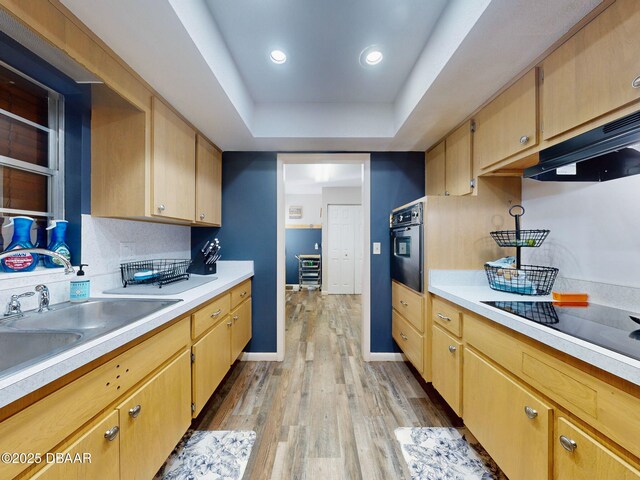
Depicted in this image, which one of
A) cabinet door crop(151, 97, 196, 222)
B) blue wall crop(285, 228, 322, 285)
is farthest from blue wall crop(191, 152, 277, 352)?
blue wall crop(285, 228, 322, 285)

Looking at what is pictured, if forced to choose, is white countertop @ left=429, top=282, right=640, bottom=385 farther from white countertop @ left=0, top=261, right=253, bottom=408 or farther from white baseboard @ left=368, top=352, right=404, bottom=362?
white countertop @ left=0, top=261, right=253, bottom=408

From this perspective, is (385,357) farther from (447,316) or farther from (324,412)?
(447,316)

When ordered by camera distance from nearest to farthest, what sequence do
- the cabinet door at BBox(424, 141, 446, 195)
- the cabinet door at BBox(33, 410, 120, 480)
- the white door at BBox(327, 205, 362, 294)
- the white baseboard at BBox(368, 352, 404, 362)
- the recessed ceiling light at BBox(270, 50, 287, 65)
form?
1. the cabinet door at BBox(33, 410, 120, 480)
2. the recessed ceiling light at BBox(270, 50, 287, 65)
3. the cabinet door at BBox(424, 141, 446, 195)
4. the white baseboard at BBox(368, 352, 404, 362)
5. the white door at BBox(327, 205, 362, 294)

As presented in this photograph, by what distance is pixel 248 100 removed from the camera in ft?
6.40

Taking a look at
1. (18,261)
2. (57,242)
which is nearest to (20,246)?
(18,261)

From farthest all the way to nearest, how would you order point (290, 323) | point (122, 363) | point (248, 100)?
point (290, 323), point (248, 100), point (122, 363)

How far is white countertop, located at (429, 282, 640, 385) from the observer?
0.66 m

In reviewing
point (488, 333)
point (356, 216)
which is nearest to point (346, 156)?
point (488, 333)

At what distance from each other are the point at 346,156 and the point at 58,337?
2290 mm

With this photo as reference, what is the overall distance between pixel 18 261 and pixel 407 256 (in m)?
2.30

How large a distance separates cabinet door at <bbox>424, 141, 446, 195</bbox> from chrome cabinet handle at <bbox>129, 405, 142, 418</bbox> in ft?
7.74

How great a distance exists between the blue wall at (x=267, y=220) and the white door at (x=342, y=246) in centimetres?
287

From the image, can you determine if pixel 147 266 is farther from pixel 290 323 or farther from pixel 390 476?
pixel 290 323

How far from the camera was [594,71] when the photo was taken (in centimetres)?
97
